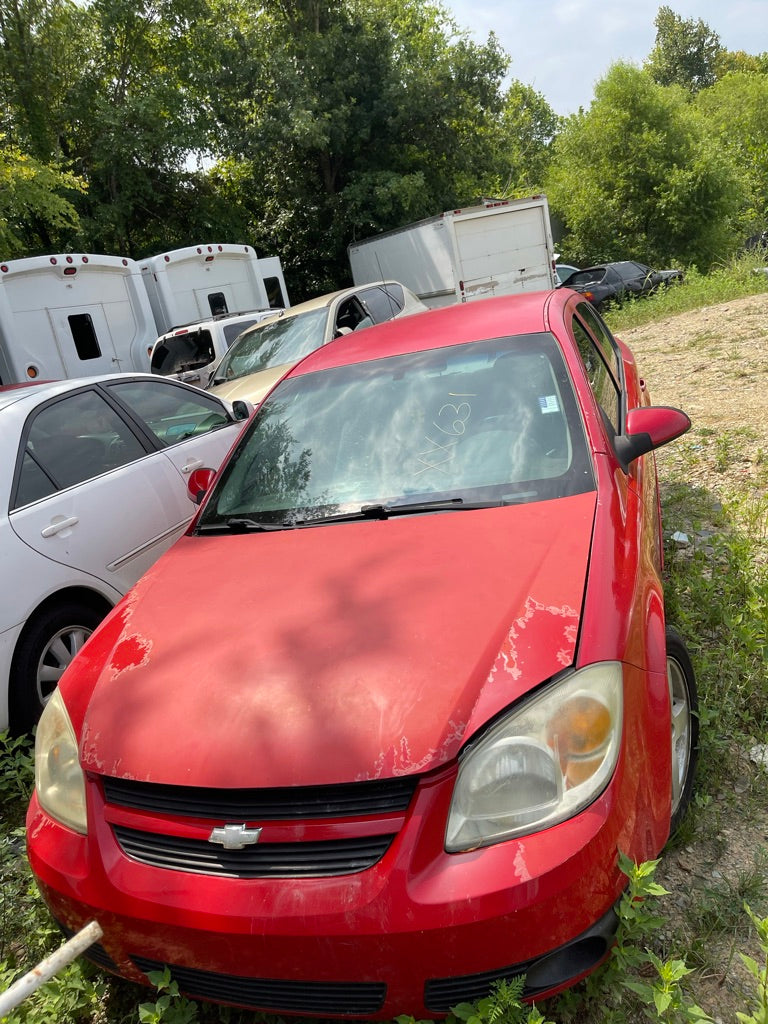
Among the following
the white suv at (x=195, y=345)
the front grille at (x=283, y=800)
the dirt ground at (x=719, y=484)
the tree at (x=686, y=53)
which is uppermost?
the tree at (x=686, y=53)

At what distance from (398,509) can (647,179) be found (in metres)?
24.5

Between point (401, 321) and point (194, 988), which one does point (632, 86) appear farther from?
point (194, 988)

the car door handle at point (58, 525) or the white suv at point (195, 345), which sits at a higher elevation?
the white suv at point (195, 345)

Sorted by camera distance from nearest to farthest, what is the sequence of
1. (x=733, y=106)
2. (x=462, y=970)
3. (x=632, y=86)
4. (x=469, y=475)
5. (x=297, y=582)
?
(x=462, y=970), (x=297, y=582), (x=469, y=475), (x=632, y=86), (x=733, y=106)

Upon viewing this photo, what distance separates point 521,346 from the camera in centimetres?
312

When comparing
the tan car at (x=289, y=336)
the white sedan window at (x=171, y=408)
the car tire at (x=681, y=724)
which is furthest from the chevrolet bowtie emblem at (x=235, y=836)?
the tan car at (x=289, y=336)

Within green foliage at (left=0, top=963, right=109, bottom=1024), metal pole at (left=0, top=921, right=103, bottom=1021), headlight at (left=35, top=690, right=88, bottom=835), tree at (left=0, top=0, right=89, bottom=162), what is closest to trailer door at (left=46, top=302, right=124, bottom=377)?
tree at (left=0, top=0, right=89, bottom=162)

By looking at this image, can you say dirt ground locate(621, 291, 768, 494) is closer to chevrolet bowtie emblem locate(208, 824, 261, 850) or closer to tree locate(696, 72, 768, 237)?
chevrolet bowtie emblem locate(208, 824, 261, 850)

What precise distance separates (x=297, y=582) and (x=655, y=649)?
1.05 metres

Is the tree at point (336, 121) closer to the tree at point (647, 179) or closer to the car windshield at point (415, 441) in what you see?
the tree at point (647, 179)

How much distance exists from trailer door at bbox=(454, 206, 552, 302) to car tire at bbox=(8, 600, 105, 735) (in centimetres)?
1309

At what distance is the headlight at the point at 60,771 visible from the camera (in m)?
2.07

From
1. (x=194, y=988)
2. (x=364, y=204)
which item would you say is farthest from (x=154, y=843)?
(x=364, y=204)

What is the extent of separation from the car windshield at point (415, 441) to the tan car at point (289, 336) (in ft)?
14.3
